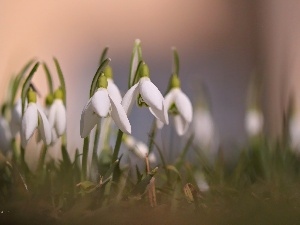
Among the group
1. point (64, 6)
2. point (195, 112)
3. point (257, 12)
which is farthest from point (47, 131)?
point (257, 12)

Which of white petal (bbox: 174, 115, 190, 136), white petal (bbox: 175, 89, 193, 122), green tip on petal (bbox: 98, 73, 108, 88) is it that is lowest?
white petal (bbox: 174, 115, 190, 136)

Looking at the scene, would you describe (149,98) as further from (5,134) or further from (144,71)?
(5,134)

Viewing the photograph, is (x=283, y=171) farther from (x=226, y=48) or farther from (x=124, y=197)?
(x=226, y=48)

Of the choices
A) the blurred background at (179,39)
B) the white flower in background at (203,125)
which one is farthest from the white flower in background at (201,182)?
the blurred background at (179,39)

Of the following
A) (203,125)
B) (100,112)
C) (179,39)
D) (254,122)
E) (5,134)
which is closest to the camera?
(100,112)

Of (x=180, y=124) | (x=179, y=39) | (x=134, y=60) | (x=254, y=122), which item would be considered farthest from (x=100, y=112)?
(x=179, y=39)

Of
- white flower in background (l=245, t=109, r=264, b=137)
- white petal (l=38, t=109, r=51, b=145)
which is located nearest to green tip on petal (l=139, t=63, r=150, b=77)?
white petal (l=38, t=109, r=51, b=145)

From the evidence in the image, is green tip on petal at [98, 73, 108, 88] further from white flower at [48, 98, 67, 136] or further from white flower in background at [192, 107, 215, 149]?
white flower in background at [192, 107, 215, 149]
